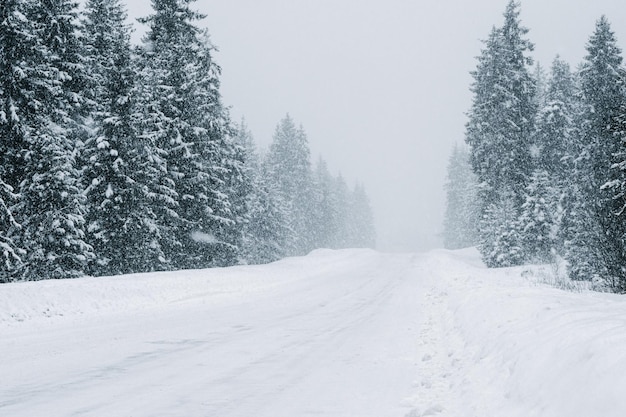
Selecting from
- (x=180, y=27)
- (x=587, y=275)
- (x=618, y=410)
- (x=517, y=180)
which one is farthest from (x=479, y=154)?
(x=618, y=410)

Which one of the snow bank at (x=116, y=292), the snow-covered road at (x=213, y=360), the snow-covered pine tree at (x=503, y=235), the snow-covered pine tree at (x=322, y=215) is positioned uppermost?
the snow-covered pine tree at (x=322, y=215)

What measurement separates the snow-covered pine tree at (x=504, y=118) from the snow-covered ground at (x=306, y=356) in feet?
63.4

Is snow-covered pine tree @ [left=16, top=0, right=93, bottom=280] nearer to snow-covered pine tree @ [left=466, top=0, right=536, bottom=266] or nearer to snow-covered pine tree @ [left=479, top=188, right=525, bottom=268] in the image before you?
snow-covered pine tree @ [left=479, top=188, right=525, bottom=268]

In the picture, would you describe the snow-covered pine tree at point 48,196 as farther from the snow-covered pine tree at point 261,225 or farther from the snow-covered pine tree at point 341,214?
the snow-covered pine tree at point 341,214

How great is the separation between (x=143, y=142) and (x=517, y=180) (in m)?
22.9

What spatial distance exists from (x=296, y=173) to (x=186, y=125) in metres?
37.7

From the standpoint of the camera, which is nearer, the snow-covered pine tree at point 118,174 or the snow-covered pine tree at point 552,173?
the snow-covered pine tree at point 118,174

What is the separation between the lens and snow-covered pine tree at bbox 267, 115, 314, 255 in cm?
6016

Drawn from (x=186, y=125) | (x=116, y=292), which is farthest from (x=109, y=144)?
(x=116, y=292)

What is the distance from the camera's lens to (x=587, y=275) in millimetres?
19141

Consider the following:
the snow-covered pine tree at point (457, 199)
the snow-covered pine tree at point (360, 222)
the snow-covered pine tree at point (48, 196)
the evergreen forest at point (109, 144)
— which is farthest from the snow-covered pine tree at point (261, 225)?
the snow-covered pine tree at point (360, 222)

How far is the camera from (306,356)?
8031 mm

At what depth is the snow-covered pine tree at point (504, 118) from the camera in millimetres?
30828

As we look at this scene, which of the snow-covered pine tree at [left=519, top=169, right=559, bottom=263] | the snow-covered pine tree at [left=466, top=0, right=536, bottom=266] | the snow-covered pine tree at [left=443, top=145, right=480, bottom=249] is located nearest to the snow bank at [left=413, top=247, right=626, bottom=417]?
the snow-covered pine tree at [left=519, top=169, right=559, bottom=263]
